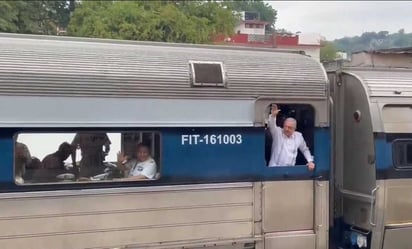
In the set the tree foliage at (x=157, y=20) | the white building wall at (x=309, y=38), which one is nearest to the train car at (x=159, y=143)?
the tree foliage at (x=157, y=20)

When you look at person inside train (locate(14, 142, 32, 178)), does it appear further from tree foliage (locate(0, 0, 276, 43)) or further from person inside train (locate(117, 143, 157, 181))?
tree foliage (locate(0, 0, 276, 43))

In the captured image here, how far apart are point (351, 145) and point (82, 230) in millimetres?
3362

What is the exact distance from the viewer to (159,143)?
21.4ft

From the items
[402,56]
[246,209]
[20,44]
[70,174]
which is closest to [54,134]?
[70,174]

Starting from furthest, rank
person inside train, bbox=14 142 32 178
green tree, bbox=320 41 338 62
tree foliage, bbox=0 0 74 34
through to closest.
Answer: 1. tree foliage, bbox=0 0 74 34
2. green tree, bbox=320 41 338 62
3. person inside train, bbox=14 142 32 178

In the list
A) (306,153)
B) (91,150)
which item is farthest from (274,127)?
(91,150)

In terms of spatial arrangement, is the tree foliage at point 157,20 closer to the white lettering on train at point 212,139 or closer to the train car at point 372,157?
the train car at point 372,157

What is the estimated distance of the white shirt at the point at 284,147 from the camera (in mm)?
7133

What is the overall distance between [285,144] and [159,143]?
4.97ft

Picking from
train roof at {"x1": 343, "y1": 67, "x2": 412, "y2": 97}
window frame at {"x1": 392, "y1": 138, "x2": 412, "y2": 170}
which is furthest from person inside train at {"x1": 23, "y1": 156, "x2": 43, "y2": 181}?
window frame at {"x1": 392, "y1": 138, "x2": 412, "y2": 170}

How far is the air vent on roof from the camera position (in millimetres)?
6668

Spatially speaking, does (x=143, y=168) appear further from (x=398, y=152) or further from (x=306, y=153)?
(x=398, y=152)

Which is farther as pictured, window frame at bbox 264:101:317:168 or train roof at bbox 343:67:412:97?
train roof at bbox 343:67:412:97

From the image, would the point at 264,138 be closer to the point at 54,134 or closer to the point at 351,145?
the point at 351,145
